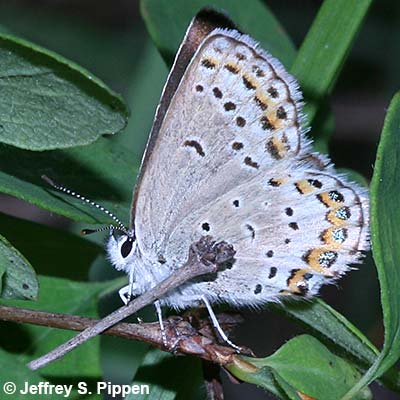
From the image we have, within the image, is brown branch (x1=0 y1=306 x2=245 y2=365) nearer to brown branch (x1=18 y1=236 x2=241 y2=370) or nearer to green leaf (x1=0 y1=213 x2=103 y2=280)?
brown branch (x1=18 y1=236 x2=241 y2=370)

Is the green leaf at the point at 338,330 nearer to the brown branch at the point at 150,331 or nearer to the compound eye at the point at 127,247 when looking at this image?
the brown branch at the point at 150,331

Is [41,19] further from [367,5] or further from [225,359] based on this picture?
[225,359]

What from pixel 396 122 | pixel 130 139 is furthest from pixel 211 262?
pixel 130 139

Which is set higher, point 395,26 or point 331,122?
point 395,26

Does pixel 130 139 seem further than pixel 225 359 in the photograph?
Yes

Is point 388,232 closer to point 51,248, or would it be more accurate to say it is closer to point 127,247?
point 127,247

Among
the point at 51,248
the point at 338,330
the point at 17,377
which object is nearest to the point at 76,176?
the point at 51,248
